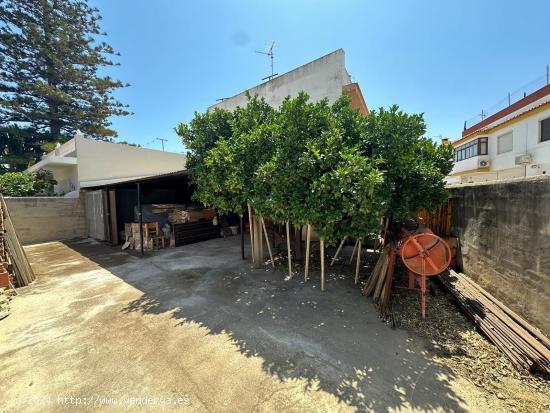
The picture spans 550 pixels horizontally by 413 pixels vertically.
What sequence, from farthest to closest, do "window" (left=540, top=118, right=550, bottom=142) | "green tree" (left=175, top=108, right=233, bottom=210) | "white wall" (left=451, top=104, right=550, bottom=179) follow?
"white wall" (left=451, top=104, right=550, bottom=179)
"window" (left=540, top=118, right=550, bottom=142)
"green tree" (left=175, top=108, right=233, bottom=210)

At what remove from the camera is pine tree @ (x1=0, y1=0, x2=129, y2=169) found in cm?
1680

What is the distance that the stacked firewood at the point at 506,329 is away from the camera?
246 centimetres

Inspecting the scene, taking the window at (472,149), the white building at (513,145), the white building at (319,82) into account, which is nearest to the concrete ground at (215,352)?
the white building at (319,82)

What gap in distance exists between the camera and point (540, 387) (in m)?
2.24

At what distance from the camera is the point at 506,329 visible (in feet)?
9.55

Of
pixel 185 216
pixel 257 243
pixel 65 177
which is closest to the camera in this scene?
pixel 257 243

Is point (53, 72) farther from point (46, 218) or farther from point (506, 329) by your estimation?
point (506, 329)

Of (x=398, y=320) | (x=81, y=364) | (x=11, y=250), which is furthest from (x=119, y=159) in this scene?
(x=398, y=320)

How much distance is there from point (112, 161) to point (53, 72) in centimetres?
1343

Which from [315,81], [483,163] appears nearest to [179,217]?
[315,81]

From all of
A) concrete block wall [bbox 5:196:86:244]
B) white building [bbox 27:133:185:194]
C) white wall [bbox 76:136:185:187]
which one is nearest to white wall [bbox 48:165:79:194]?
white building [bbox 27:133:185:194]

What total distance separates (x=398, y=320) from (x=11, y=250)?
25.5 feet

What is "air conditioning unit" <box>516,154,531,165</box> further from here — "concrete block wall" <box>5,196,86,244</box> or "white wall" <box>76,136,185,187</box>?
"concrete block wall" <box>5,196,86,244</box>

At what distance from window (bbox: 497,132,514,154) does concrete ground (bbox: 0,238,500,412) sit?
46.3 feet
